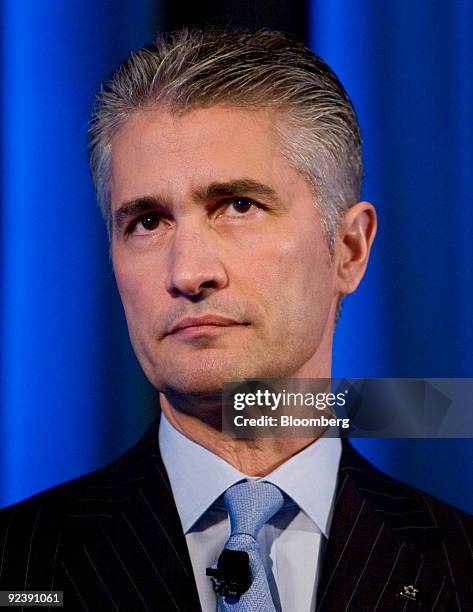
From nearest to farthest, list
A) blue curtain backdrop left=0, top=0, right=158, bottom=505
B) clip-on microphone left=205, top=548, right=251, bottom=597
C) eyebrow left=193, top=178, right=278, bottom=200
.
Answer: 1. clip-on microphone left=205, top=548, right=251, bottom=597
2. eyebrow left=193, top=178, right=278, bottom=200
3. blue curtain backdrop left=0, top=0, right=158, bottom=505

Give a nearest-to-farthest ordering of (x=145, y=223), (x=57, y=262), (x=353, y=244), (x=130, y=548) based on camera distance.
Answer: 1. (x=130, y=548)
2. (x=145, y=223)
3. (x=353, y=244)
4. (x=57, y=262)

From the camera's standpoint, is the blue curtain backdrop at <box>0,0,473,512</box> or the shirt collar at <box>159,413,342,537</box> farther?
the blue curtain backdrop at <box>0,0,473,512</box>

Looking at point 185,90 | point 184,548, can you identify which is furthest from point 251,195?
point 184,548

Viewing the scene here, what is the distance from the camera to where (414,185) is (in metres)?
1.75

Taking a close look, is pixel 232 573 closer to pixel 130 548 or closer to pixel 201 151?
pixel 130 548

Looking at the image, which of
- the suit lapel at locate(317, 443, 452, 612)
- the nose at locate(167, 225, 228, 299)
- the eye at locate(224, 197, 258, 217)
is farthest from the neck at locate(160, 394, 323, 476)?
the eye at locate(224, 197, 258, 217)

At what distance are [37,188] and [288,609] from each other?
0.95 meters

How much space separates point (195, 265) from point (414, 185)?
2.14 ft

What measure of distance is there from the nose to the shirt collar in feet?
0.88

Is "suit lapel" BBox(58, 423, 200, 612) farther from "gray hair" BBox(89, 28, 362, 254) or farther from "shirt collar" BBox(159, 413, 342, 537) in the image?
"gray hair" BBox(89, 28, 362, 254)

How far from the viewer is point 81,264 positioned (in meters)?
1.75

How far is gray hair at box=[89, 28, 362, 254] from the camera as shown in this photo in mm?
1395

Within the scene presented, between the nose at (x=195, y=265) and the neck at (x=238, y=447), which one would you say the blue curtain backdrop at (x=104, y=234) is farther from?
the nose at (x=195, y=265)

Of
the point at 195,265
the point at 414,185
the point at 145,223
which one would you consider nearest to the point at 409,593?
the point at 195,265
